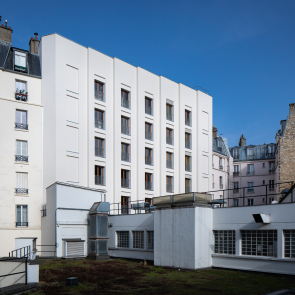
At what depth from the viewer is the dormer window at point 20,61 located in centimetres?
3067

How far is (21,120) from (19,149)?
2557 millimetres

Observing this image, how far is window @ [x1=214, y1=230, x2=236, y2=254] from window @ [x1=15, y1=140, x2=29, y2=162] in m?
17.5

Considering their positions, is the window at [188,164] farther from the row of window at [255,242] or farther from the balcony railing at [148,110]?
the row of window at [255,242]

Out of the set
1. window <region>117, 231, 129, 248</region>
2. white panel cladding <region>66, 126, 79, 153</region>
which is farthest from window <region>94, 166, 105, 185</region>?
window <region>117, 231, 129, 248</region>

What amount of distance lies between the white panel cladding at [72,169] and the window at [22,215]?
4.35 m

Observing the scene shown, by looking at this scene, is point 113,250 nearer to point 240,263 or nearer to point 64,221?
point 64,221

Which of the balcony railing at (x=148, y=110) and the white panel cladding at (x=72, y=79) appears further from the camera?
the balcony railing at (x=148, y=110)

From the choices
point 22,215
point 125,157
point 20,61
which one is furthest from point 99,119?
point 22,215

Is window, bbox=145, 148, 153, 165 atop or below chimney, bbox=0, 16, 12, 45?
below

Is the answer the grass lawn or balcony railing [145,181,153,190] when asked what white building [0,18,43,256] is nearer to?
the grass lawn

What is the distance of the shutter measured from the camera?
2481 cm

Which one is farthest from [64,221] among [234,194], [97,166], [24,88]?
[234,194]

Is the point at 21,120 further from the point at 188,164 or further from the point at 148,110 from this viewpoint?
the point at 188,164

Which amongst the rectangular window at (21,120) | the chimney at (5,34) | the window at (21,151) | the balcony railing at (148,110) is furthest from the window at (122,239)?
the chimney at (5,34)
